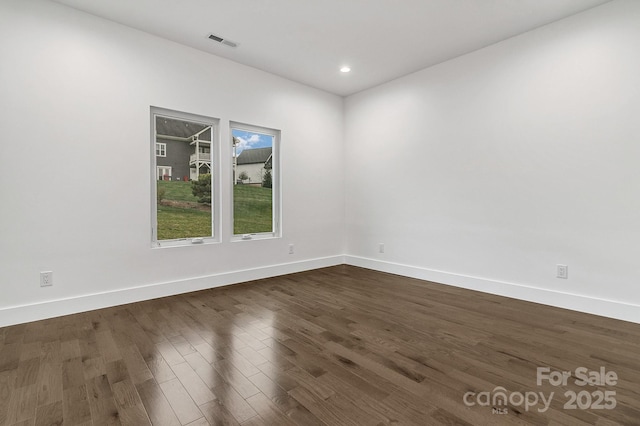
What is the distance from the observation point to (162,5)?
9.14 ft

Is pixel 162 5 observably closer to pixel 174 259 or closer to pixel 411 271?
pixel 174 259

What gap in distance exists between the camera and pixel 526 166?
3.27 m

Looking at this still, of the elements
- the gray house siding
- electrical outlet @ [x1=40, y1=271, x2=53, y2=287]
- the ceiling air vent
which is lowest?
electrical outlet @ [x1=40, y1=271, x2=53, y2=287]

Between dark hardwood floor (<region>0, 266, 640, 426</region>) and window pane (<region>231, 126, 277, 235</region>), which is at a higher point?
window pane (<region>231, 126, 277, 235</region>)

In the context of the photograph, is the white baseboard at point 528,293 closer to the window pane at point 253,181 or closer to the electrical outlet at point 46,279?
the window pane at point 253,181

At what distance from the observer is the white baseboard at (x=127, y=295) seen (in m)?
2.62

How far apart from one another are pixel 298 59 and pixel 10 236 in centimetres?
341

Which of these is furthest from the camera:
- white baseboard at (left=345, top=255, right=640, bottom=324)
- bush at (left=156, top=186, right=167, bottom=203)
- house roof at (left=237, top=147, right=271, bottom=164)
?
house roof at (left=237, top=147, right=271, bottom=164)

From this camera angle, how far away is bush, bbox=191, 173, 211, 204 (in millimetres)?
3757

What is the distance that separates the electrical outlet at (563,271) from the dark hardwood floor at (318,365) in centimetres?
36

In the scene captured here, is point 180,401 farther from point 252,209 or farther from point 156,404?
point 252,209

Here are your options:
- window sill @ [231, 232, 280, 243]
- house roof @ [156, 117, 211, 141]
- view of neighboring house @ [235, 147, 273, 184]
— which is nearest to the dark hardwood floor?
window sill @ [231, 232, 280, 243]

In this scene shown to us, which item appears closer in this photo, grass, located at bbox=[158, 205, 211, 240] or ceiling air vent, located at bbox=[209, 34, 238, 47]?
ceiling air vent, located at bbox=[209, 34, 238, 47]

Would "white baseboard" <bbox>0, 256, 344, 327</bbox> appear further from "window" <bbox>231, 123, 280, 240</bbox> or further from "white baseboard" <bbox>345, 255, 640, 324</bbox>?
"white baseboard" <bbox>345, 255, 640, 324</bbox>
